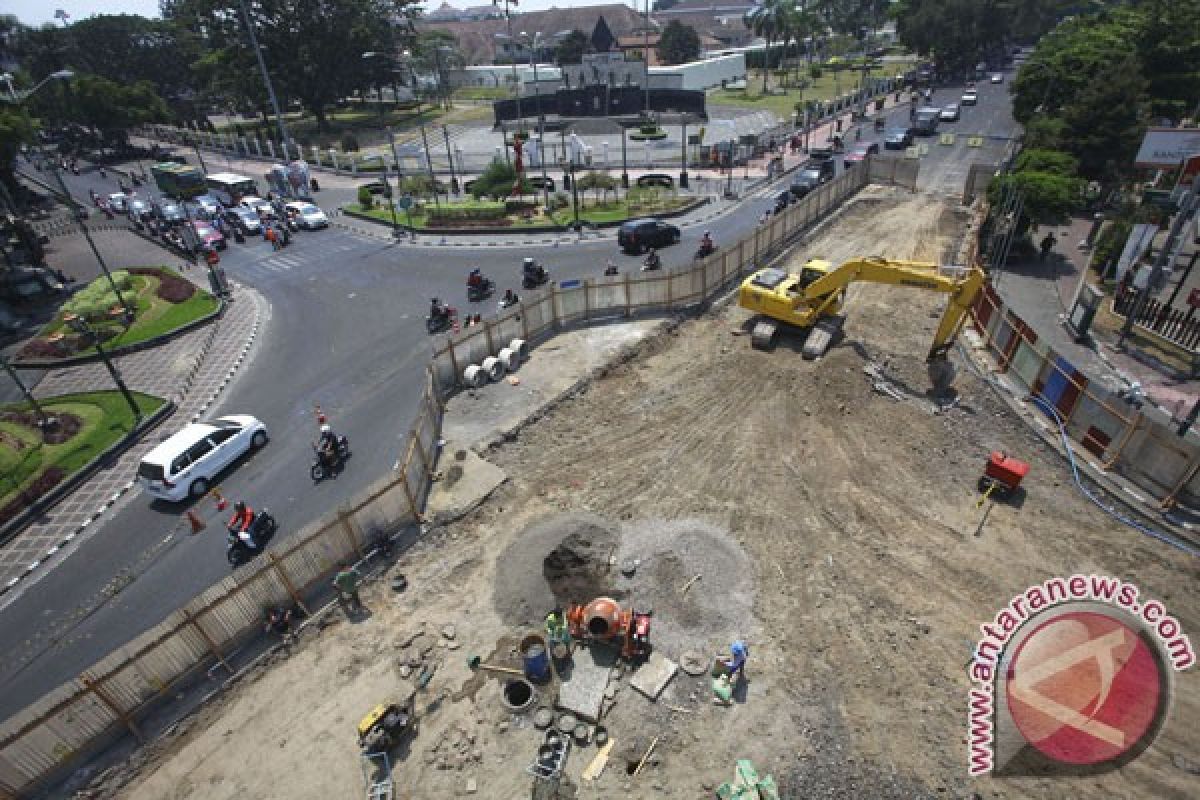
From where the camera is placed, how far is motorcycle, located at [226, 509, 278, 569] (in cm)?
1684

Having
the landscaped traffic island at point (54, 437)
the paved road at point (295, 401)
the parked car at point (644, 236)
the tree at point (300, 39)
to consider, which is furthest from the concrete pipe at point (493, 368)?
the tree at point (300, 39)

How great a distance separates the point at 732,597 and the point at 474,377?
522 inches

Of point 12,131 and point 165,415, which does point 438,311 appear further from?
point 12,131

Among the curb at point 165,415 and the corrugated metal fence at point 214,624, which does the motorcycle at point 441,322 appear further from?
the curb at point 165,415

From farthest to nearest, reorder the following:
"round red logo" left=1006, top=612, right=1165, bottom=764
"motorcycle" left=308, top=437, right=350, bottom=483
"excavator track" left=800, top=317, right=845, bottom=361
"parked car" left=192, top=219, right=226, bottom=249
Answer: "parked car" left=192, top=219, right=226, bottom=249 → "excavator track" left=800, top=317, right=845, bottom=361 → "motorcycle" left=308, top=437, right=350, bottom=483 → "round red logo" left=1006, top=612, right=1165, bottom=764

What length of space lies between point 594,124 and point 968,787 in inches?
3137

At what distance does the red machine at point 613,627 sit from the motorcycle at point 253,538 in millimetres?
9924

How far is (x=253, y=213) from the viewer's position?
45781mm

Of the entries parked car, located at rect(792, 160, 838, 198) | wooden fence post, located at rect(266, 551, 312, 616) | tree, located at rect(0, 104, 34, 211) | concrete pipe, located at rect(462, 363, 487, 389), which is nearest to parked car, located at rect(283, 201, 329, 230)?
tree, located at rect(0, 104, 34, 211)

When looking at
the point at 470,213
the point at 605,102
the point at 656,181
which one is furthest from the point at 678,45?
the point at 470,213

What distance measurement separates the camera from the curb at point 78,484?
1884 cm

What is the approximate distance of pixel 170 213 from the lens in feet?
154

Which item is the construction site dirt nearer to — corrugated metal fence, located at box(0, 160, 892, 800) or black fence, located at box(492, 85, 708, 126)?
corrugated metal fence, located at box(0, 160, 892, 800)

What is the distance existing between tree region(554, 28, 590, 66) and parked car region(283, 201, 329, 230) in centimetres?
9027
